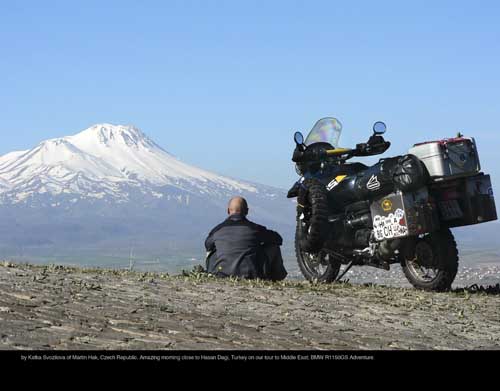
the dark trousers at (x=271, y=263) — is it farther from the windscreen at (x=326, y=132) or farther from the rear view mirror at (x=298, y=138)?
the windscreen at (x=326, y=132)

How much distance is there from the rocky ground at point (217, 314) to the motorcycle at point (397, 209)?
766 mm

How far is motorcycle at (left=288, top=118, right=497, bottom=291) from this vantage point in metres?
14.6

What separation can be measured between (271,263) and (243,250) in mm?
558

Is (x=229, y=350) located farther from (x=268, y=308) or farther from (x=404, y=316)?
(x=404, y=316)

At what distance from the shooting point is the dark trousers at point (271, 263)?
49.6 ft

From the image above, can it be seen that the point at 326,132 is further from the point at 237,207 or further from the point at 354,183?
the point at 237,207

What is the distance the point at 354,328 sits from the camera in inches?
423

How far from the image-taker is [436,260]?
14.9 metres

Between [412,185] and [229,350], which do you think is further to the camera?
[412,185]

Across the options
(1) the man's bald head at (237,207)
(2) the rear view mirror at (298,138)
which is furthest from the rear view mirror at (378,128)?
(1) the man's bald head at (237,207)

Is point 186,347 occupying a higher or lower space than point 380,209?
lower
